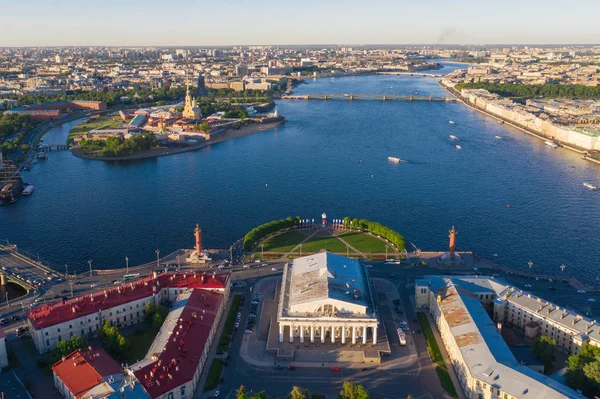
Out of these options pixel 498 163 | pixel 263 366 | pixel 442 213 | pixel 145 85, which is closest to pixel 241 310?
pixel 263 366

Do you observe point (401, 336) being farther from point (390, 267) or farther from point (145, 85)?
point (145, 85)

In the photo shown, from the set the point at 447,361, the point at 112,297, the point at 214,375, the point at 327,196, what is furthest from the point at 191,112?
the point at 447,361

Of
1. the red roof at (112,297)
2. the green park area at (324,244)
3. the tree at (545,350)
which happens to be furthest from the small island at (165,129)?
the tree at (545,350)

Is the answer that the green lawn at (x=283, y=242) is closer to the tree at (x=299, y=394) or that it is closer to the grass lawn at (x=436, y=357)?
the grass lawn at (x=436, y=357)

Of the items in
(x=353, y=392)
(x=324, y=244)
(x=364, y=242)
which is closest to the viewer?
(x=353, y=392)

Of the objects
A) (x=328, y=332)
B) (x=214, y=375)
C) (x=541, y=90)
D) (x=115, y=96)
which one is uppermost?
(x=115, y=96)

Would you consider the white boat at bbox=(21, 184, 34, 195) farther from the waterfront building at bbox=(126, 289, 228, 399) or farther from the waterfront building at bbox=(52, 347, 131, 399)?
the waterfront building at bbox=(52, 347, 131, 399)

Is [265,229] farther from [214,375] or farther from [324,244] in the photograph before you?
[214,375]
